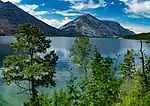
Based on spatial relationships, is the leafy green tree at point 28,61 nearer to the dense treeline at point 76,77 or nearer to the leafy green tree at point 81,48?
the dense treeline at point 76,77

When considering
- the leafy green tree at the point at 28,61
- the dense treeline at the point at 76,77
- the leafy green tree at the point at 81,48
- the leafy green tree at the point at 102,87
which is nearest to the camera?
the leafy green tree at the point at 102,87

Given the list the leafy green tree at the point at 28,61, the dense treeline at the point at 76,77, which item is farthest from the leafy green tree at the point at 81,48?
the leafy green tree at the point at 28,61

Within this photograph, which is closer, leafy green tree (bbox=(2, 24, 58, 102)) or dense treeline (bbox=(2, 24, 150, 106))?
dense treeline (bbox=(2, 24, 150, 106))

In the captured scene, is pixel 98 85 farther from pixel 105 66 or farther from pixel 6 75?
pixel 6 75

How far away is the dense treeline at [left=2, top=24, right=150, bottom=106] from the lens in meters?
25.6

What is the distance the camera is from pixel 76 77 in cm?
3222

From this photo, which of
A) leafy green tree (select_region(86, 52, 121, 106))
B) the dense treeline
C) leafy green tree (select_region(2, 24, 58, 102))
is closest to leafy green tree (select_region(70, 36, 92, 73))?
the dense treeline

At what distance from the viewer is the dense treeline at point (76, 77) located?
25562 mm

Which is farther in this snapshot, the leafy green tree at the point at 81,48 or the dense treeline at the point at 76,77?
the leafy green tree at the point at 81,48

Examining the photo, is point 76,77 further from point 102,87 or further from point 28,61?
point 28,61

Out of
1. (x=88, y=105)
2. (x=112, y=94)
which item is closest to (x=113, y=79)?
(x=112, y=94)

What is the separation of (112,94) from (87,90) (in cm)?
233

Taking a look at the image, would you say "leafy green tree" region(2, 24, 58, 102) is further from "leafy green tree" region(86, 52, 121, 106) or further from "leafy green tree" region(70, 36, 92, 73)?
"leafy green tree" region(70, 36, 92, 73)

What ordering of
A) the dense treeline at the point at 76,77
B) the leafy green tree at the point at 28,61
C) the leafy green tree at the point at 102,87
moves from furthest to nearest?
the leafy green tree at the point at 28,61, the dense treeline at the point at 76,77, the leafy green tree at the point at 102,87
